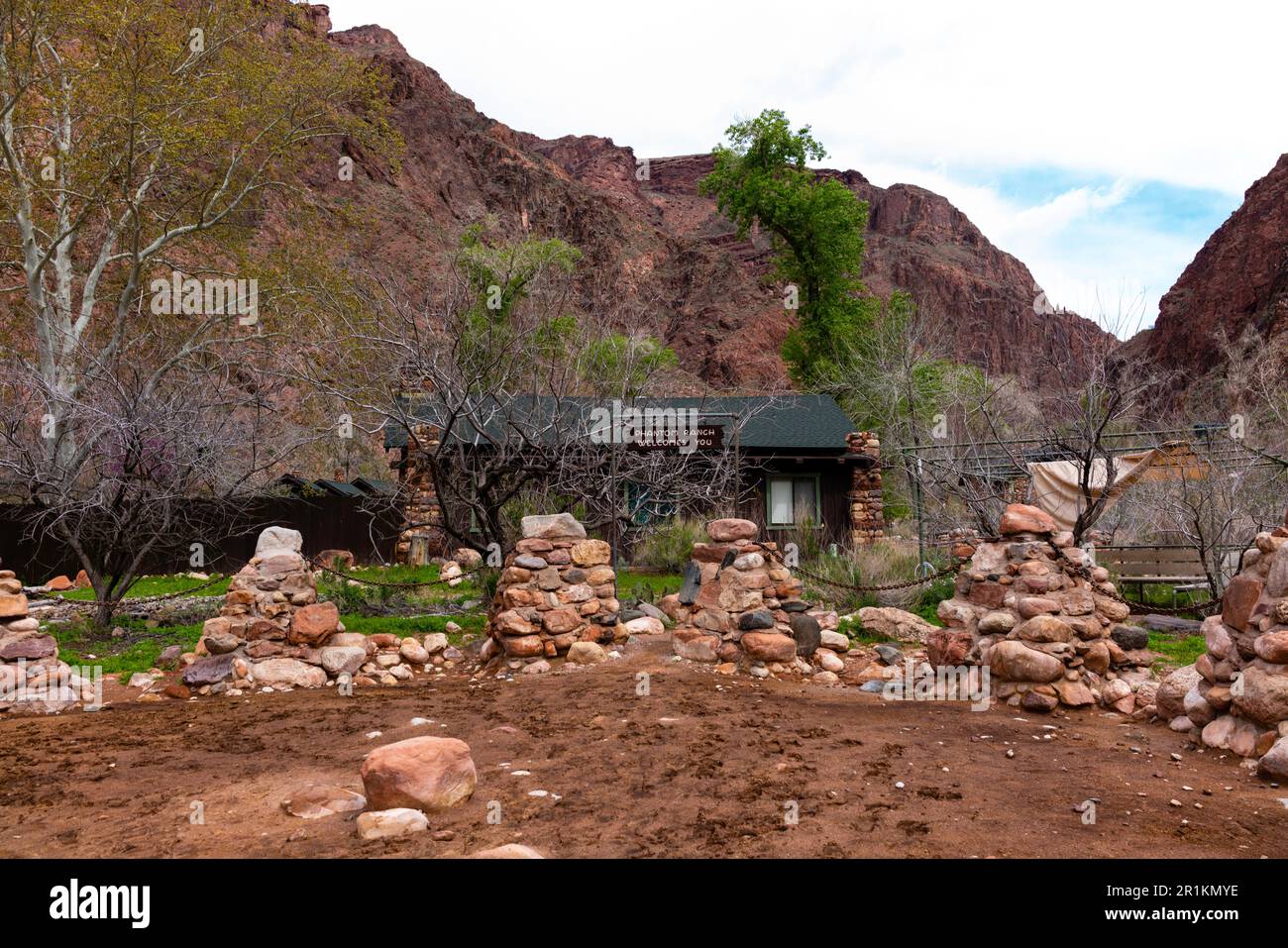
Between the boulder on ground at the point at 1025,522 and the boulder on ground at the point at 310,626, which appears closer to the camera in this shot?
the boulder on ground at the point at 1025,522

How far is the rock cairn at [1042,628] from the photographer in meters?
6.21

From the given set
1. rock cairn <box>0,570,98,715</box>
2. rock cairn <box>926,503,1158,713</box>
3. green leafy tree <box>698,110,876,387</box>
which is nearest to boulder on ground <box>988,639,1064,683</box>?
rock cairn <box>926,503,1158,713</box>

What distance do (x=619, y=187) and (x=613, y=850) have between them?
11797 cm

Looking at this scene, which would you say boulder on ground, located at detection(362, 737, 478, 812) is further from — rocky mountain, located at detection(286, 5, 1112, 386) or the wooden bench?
rocky mountain, located at detection(286, 5, 1112, 386)

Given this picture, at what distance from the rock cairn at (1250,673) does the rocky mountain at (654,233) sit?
2097 inches

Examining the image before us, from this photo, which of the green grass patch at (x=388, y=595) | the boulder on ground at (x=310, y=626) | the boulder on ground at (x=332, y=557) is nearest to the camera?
the boulder on ground at (x=310, y=626)

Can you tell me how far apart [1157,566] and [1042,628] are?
21.4 ft

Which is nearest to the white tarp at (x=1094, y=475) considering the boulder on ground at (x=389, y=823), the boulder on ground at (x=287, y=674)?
the boulder on ground at (x=287, y=674)

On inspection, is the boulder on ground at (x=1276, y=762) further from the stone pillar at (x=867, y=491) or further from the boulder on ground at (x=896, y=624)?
the stone pillar at (x=867, y=491)

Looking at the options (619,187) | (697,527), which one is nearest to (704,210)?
(619,187)

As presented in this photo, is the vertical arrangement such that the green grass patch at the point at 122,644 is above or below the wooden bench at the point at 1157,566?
below

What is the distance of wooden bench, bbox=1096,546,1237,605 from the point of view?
10.9 meters

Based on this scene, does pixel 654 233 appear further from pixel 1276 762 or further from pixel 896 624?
pixel 1276 762

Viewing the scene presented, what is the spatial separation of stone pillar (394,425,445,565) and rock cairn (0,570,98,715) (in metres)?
8.74
